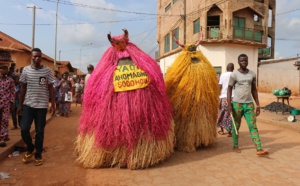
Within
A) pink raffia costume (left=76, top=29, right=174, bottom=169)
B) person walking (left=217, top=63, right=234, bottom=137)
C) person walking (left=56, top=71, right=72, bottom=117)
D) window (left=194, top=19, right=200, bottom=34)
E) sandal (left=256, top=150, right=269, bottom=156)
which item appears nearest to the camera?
pink raffia costume (left=76, top=29, right=174, bottom=169)

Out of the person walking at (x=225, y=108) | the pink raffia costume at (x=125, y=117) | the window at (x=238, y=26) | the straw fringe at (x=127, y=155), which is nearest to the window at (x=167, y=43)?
the window at (x=238, y=26)

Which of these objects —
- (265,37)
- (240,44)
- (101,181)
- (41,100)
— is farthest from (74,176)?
(265,37)

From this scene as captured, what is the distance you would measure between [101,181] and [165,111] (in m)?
1.41

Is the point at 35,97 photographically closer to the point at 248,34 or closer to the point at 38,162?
the point at 38,162

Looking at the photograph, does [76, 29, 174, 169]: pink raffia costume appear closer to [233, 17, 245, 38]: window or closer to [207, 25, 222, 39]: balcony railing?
[207, 25, 222, 39]: balcony railing

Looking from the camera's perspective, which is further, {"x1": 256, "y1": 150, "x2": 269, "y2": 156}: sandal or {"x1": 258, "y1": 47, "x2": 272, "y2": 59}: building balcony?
{"x1": 258, "y1": 47, "x2": 272, "y2": 59}: building balcony

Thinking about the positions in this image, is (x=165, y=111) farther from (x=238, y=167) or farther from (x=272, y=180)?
(x=272, y=180)

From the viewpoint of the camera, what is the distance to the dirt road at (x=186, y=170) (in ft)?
11.2

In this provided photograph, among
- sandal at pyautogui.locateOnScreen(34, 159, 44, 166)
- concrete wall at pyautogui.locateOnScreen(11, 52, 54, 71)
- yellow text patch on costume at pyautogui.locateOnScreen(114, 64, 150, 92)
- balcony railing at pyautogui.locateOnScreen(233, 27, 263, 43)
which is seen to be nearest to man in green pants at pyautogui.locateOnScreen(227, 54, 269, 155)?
yellow text patch on costume at pyautogui.locateOnScreen(114, 64, 150, 92)

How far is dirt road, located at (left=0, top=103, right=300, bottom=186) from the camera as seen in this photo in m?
3.41

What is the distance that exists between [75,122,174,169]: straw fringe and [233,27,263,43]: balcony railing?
65.2 feet

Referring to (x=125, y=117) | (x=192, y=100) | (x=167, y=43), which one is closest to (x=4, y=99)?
(x=125, y=117)

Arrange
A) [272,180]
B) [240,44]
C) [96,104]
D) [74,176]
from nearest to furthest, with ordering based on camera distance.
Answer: [272,180], [74,176], [96,104], [240,44]

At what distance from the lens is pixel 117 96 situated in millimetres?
3826
